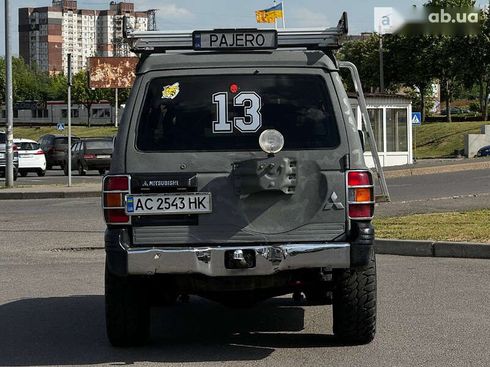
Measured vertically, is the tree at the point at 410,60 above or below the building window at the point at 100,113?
above

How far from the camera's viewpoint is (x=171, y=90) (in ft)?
23.2

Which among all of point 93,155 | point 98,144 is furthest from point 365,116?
point 98,144

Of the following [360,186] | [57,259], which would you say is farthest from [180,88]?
[57,259]

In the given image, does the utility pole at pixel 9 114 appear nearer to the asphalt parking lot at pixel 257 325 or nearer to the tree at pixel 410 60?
the asphalt parking lot at pixel 257 325

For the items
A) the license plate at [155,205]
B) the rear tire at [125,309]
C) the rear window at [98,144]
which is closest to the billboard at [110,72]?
the rear window at [98,144]

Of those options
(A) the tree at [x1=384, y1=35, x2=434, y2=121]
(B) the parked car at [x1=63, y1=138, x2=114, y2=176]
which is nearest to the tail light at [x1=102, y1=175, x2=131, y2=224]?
(B) the parked car at [x1=63, y1=138, x2=114, y2=176]

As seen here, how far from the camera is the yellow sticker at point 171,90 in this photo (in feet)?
23.2

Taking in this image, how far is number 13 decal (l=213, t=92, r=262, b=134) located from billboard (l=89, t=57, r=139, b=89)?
36.3 m

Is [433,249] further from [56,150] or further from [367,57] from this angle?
[367,57]

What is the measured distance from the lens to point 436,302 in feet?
30.5

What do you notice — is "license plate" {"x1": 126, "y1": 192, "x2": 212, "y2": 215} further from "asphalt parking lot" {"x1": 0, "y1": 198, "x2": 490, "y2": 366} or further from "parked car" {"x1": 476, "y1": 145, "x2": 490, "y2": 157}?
"parked car" {"x1": 476, "y1": 145, "x2": 490, "y2": 157}

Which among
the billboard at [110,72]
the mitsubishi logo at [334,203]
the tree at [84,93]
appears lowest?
the mitsubishi logo at [334,203]

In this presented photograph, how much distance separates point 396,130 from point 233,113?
3422 centimetres

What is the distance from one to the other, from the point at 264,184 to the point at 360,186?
0.64 m
